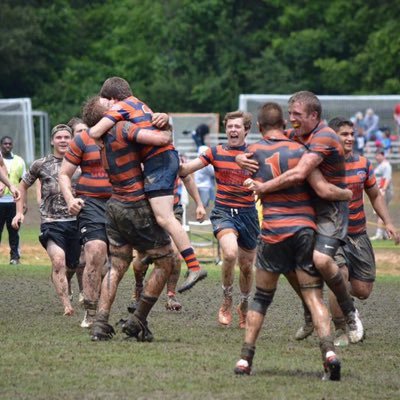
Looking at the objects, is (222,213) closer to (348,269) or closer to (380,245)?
(348,269)

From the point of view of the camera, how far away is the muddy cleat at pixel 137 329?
10.4 meters

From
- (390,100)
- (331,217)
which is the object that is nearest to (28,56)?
(390,100)

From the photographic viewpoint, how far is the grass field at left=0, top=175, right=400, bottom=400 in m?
8.23

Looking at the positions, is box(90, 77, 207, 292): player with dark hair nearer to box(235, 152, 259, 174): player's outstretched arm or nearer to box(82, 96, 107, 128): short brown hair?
box(82, 96, 107, 128): short brown hair

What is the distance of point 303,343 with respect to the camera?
10812 mm

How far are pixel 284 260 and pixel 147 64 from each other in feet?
142

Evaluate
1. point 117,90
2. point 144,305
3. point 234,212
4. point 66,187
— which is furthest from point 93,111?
point 234,212

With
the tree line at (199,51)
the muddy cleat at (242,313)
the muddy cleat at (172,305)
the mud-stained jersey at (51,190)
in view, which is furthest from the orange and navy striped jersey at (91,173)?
the tree line at (199,51)

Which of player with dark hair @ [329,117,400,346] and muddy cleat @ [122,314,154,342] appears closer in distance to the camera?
muddy cleat @ [122,314,154,342]

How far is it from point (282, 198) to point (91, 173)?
3159mm

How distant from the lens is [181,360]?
9.41m

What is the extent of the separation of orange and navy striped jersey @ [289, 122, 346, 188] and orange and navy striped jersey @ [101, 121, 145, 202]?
1545 millimetres

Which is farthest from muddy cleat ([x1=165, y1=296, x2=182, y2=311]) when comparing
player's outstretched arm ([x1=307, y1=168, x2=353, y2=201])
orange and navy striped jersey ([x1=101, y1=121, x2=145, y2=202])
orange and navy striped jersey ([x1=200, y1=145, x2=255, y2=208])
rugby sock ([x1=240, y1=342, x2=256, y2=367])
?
player's outstretched arm ([x1=307, y1=168, x2=353, y2=201])

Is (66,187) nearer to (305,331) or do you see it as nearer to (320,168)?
(305,331)
